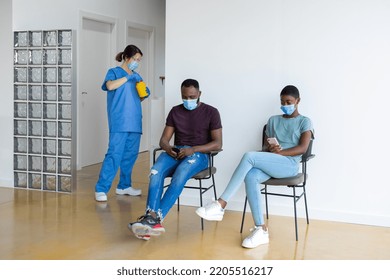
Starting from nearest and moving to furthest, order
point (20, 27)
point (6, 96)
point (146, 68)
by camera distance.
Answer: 1. point (20, 27)
2. point (6, 96)
3. point (146, 68)

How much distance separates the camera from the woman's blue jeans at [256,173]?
3809 millimetres

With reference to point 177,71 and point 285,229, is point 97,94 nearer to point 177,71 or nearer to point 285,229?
point 177,71

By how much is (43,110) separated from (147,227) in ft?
7.68

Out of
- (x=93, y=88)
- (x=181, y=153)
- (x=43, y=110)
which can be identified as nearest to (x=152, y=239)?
(x=181, y=153)

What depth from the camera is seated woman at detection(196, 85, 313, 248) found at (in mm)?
3771

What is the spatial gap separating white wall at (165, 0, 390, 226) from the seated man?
533mm

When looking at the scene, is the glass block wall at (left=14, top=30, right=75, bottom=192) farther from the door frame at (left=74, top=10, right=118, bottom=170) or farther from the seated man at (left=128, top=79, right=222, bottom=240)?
the seated man at (left=128, top=79, right=222, bottom=240)

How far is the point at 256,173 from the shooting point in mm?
3848

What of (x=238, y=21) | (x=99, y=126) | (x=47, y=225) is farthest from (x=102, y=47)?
(x=47, y=225)

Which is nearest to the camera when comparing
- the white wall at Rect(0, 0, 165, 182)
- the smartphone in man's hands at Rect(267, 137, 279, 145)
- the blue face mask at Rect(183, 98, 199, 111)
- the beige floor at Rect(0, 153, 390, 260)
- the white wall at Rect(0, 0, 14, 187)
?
the beige floor at Rect(0, 153, 390, 260)

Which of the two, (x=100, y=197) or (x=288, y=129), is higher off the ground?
(x=288, y=129)

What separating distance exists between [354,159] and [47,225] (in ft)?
8.20

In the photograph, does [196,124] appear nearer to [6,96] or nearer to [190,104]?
[190,104]

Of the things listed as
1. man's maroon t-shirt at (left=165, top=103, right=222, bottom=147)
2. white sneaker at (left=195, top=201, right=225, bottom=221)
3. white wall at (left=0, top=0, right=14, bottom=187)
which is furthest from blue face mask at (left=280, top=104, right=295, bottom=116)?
white wall at (left=0, top=0, right=14, bottom=187)
